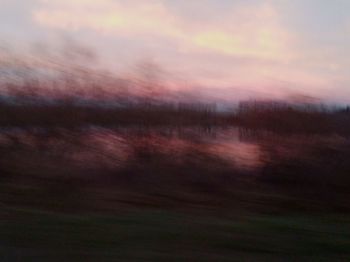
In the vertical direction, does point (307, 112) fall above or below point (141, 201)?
Answer: above

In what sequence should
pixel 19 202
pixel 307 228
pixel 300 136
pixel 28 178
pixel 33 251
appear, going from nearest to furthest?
pixel 33 251, pixel 307 228, pixel 19 202, pixel 28 178, pixel 300 136

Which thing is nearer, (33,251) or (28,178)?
(33,251)

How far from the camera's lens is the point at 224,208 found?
369 inches

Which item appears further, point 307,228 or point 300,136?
point 300,136

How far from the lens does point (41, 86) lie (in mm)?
11344

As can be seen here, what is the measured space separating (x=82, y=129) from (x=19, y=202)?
2362mm

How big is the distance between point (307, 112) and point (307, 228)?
3328 millimetres

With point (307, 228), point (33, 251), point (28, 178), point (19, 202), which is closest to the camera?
point (33, 251)

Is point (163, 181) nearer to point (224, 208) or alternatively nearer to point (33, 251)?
point (224, 208)

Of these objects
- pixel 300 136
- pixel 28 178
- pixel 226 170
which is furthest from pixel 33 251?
pixel 300 136

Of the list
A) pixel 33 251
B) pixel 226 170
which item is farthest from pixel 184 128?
pixel 33 251

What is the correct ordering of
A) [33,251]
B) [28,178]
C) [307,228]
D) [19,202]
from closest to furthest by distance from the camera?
[33,251]
[307,228]
[19,202]
[28,178]

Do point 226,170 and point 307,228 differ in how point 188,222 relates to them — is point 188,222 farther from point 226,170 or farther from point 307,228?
point 226,170

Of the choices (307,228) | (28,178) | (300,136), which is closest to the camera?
(307,228)
